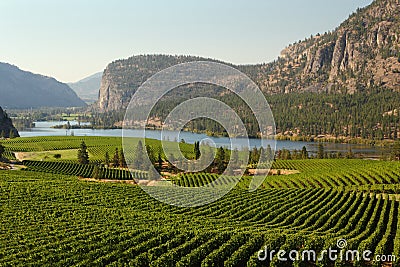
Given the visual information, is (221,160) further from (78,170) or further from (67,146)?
(67,146)

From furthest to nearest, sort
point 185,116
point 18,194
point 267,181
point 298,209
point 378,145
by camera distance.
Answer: point 378,145 → point 267,181 → point 18,194 → point 298,209 → point 185,116

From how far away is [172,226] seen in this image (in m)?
29.1

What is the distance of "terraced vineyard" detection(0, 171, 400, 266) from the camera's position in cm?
2227

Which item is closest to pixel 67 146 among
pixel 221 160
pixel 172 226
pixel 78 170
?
pixel 78 170

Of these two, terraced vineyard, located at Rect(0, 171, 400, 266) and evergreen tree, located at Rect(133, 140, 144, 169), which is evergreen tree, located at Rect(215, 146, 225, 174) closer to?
evergreen tree, located at Rect(133, 140, 144, 169)

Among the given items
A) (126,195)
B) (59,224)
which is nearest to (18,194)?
(126,195)

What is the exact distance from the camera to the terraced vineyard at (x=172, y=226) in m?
22.3

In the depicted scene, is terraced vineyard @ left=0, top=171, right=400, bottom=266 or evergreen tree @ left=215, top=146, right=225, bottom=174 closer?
terraced vineyard @ left=0, top=171, right=400, bottom=266

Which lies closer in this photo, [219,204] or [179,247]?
[179,247]

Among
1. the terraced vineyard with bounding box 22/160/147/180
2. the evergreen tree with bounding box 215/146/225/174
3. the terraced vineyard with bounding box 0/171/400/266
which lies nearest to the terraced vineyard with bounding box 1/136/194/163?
the terraced vineyard with bounding box 22/160/147/180

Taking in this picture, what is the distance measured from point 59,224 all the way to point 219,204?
17032mm

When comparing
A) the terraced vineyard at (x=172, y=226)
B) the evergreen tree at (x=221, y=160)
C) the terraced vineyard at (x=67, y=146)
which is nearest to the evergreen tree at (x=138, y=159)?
the evergreen tree at (x=221, y=160)

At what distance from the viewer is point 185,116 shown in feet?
120

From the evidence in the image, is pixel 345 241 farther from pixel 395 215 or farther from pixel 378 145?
pixel 378 145
